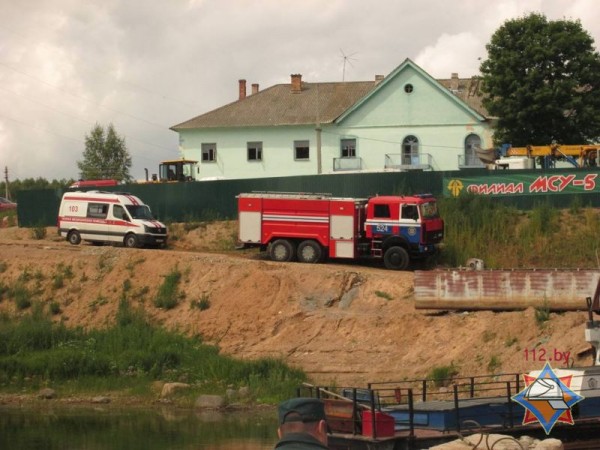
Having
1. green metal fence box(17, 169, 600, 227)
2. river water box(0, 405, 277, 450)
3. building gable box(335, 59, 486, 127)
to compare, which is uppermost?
building gable box(335, 59, 486, 127)

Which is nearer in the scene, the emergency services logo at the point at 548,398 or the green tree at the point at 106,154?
the emergency services logo at the point at 548,398

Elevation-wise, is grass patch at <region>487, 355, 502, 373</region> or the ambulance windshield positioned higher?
the ambulance windshield

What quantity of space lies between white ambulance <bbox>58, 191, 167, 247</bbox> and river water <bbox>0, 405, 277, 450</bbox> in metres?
14.7

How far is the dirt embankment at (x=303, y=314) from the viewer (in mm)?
36125

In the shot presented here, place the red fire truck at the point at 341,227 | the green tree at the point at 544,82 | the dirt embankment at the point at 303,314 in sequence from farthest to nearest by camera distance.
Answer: the green tree at the point at 544,82 < the red fire truck at the point at 341,227 < the dirt embankment at the point at 303,314

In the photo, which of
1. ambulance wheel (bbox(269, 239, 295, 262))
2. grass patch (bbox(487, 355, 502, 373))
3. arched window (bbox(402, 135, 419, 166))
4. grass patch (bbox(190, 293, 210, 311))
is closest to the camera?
grass patch (bbox(487, 355, 502, 373))

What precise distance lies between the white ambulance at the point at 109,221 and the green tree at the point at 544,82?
22.6 meters

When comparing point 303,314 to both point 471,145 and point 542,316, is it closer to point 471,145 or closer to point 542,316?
point 542,316

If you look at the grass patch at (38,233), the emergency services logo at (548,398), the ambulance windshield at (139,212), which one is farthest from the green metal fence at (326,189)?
the emergency services logo at (548,398)

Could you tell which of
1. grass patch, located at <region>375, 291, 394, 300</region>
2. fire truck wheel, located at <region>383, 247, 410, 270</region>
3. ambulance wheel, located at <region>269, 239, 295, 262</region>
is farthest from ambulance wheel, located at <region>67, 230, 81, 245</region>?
grass patch, located at <region>375, 291, 394, 300</region>

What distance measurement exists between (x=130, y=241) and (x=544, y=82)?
26.3 meters

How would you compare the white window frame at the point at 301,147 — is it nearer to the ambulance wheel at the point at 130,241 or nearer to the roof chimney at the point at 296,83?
the roof chimney at the point at 296,83

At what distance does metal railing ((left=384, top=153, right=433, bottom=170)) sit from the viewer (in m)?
69.0

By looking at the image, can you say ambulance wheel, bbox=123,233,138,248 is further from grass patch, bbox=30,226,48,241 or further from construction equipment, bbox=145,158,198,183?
construction equipment, bbox=145,158,198,183
